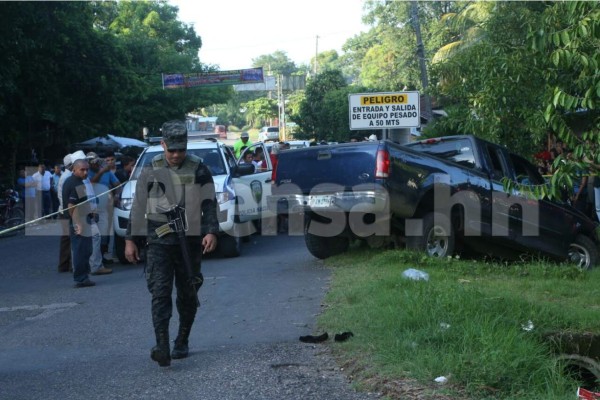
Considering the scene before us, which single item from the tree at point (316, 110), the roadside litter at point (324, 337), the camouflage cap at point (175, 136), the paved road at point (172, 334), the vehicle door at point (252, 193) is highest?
the tree at point (316, 110)

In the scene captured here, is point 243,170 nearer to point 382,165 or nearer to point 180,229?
point 382,165

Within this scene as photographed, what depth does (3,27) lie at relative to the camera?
21.4 m

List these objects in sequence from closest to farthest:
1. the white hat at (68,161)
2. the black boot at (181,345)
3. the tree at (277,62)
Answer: the black boot at (181,345) < the white hat at (68,161) < the tree at (277,62)

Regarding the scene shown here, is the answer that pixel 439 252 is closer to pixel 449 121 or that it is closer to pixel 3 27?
pixel 449 121

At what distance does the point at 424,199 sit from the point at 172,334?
493 cm

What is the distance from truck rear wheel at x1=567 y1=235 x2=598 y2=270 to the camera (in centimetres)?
1262

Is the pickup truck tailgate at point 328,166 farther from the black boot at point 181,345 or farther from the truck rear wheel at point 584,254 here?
the black boot at point 181,345

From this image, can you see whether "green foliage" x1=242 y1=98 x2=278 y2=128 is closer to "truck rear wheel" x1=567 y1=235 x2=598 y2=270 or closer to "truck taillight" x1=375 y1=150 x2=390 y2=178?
"truck rear wheel" x1=567 y1=235 x2=598 y2=270

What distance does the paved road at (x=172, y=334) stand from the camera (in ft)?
19.3

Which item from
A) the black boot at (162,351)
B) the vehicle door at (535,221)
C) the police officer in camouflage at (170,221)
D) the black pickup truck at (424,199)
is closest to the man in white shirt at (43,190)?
the black pickup truck at (424,199)

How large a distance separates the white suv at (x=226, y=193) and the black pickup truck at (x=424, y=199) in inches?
62.1

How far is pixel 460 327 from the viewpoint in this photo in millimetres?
6348

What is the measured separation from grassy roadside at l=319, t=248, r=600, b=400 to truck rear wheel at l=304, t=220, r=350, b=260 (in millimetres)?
1853

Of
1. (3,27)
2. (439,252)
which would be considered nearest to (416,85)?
(3,27)
